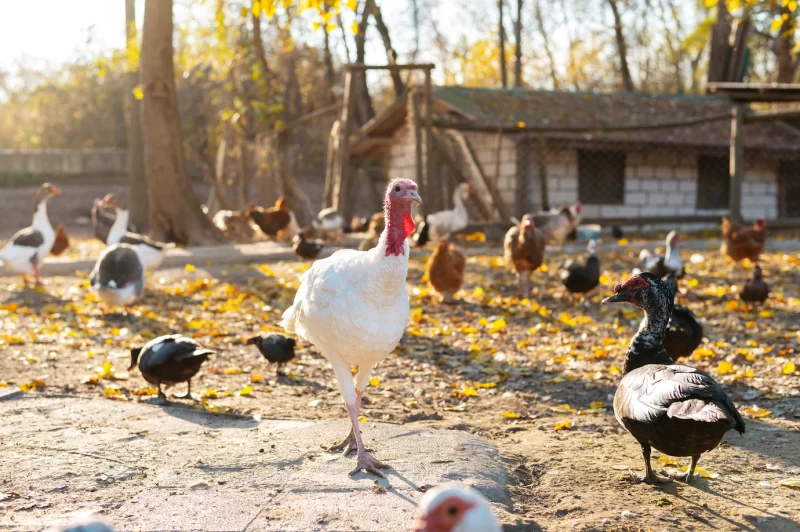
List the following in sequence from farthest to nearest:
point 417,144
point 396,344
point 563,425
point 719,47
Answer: point 719,47, point 417,144, point 563,425, point 396,344

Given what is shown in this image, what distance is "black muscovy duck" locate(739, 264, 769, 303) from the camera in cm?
938

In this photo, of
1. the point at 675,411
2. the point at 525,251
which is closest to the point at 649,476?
the point at 675,411

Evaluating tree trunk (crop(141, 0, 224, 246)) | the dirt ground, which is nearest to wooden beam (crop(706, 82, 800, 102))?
the dirt ground

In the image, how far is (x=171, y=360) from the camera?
20.7 ft

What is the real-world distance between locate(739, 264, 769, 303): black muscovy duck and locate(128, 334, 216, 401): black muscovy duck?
6298mm

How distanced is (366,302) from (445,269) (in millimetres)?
5322

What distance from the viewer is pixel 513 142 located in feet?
62.1

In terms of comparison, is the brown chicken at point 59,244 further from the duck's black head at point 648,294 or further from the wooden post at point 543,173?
the duck's black head at point 648,294

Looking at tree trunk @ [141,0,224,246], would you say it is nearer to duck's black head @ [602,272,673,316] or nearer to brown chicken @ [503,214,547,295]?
brown chicken @ [503,214,547,295]

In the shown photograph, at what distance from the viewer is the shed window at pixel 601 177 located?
809 inches

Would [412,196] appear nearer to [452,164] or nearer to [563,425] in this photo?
[563,425]

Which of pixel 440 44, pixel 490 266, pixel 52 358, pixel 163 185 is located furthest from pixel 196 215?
pixel 440 44

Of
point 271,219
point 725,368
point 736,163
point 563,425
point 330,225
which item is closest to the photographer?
point 563,425

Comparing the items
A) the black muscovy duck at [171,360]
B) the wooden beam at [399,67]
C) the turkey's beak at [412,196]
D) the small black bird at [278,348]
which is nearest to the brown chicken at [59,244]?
the wooden beam at [399,67]
